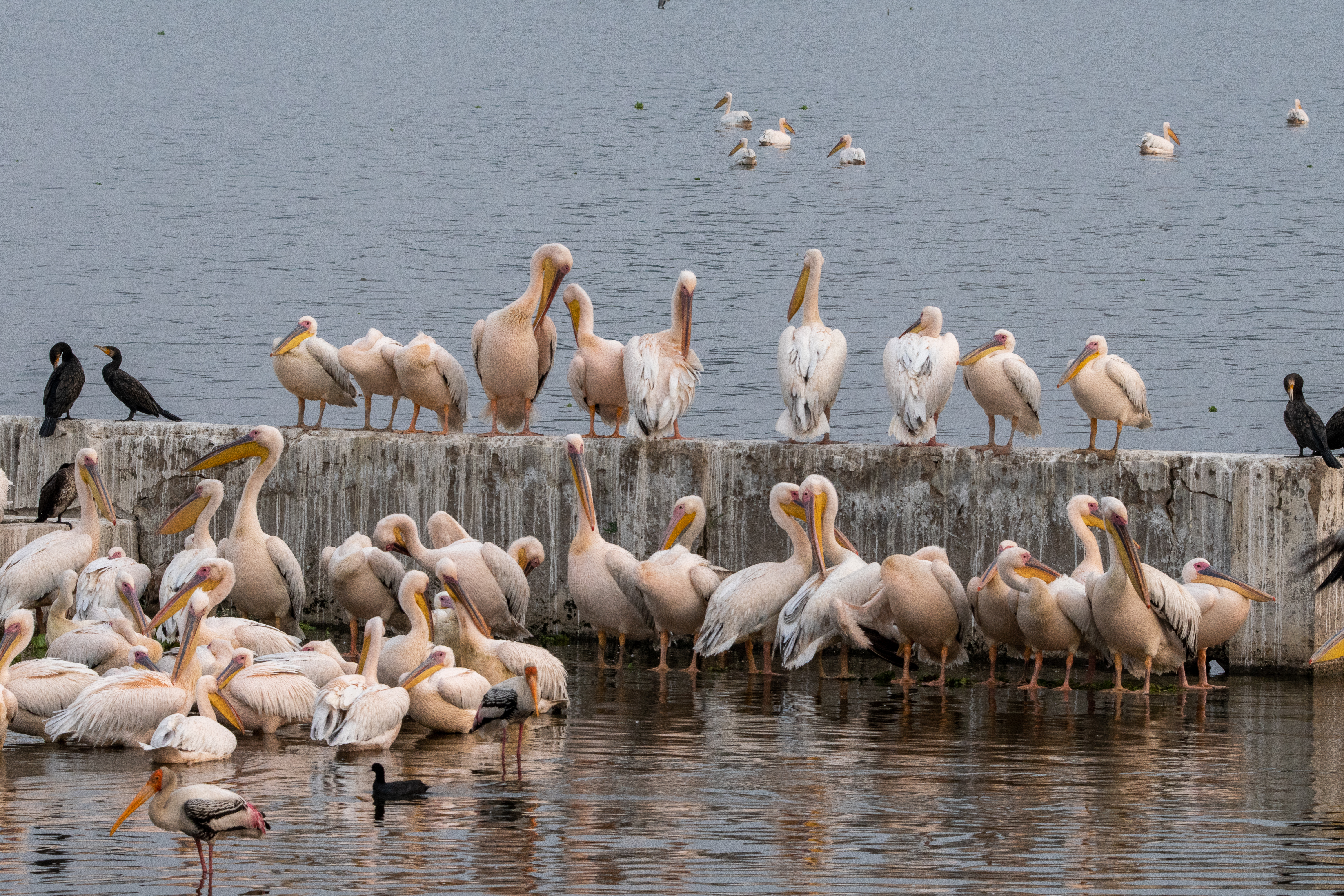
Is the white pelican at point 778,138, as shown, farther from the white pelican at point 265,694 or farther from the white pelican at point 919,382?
the white pelican at point 265,694

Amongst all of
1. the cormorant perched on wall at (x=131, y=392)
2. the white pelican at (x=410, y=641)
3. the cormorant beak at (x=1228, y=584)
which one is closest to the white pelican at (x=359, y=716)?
the white pelican at (x=410, y=641)

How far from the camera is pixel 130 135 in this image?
170ft

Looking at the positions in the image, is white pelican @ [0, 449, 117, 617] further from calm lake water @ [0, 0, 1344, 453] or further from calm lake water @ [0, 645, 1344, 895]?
calm lake water @ [0, 0, 1344, 453]

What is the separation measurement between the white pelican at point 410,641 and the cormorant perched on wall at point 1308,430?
4.68m

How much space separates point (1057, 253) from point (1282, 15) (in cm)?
6163

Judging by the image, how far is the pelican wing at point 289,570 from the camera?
37.7ft

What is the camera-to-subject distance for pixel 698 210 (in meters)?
39.0

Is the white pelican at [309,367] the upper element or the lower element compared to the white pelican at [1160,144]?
lower

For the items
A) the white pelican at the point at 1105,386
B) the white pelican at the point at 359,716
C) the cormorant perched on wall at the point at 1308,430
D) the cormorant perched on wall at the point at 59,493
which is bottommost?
the white pelican at the point at 359,716

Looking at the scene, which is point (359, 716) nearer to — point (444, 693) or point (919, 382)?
point (444, 693)

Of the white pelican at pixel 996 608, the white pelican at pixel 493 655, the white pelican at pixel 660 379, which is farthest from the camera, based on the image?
the white pelican at pixel 660 379

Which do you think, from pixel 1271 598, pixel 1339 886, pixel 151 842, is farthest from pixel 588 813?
pixel 1271 598

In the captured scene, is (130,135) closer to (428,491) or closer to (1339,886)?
(428,491)

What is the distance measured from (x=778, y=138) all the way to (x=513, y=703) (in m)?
39.2
